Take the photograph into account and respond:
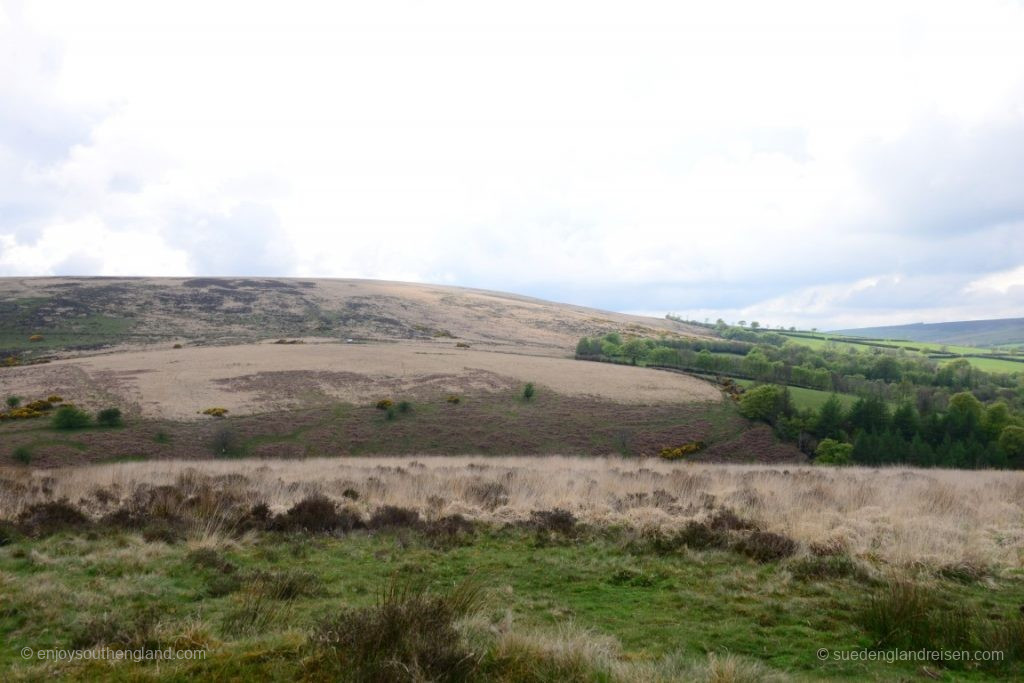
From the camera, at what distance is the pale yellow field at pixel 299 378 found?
53.5m

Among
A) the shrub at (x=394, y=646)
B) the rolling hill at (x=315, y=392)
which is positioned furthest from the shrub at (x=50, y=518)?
the rolling hill at (x=315, y=392)

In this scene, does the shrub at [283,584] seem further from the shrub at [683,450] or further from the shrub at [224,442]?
the shrub at [683,450]

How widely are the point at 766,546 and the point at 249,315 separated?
113433mm

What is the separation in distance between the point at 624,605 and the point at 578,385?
5980 cm

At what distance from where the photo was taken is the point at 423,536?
12.2m

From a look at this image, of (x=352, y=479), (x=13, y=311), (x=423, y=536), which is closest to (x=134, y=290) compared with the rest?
(x=13, y=311)

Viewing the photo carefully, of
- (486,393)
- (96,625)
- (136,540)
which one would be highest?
(96,625)

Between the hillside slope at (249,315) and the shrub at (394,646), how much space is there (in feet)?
305

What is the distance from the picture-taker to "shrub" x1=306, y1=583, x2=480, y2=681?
486 centimetres

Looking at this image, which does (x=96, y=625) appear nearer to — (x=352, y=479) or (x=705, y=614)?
(x=705, y=614)

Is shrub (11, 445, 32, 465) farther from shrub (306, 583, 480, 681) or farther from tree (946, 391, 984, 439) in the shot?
tree (946, 391, 984, 439)

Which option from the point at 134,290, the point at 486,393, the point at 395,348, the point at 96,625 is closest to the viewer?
the point at 96,625

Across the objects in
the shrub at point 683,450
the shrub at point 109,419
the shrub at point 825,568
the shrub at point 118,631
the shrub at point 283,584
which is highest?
the shrub at point 118,631

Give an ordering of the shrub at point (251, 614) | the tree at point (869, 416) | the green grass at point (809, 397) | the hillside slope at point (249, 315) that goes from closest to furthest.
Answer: the shrub at point (251, 614)
the tree at point (869, 416)
the green grass at point (809, 397)
the hillside slope at point (249, 315)
